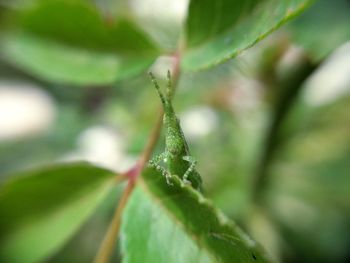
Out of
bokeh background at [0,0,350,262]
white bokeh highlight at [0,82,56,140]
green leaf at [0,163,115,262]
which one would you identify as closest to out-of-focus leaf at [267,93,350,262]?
bokeh background at [0,0,350,262]

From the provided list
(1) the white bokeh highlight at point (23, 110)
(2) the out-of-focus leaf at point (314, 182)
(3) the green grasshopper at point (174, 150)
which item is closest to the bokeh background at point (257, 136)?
(2) the out-of-focus leaf at point (314, 182)

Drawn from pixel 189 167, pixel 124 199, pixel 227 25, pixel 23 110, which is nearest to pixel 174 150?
pixel 189 167

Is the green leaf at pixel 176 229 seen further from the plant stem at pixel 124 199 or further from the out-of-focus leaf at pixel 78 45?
→ the out-of-focus leaf at pixel 78 45

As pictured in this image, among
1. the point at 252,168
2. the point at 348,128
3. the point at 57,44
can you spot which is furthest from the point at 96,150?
the point at 348,128

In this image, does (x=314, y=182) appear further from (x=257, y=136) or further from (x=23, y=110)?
(x=23, y=110)

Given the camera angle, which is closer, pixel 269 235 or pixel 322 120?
pixel 269 235

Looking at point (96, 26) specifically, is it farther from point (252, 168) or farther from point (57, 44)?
point (252, 168)

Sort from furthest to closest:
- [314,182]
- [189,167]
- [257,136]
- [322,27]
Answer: [314,182] → [257,136] → [322,27] → [189,167]
